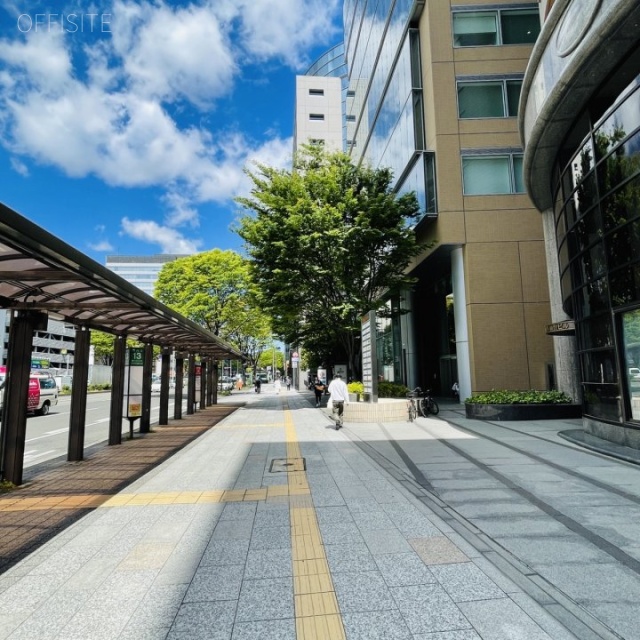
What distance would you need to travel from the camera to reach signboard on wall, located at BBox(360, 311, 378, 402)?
50.3 feet

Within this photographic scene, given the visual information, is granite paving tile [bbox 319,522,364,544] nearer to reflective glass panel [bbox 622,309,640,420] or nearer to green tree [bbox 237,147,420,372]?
reflective glass panel [bbox 622,309,640,420]

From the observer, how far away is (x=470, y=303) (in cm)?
1877

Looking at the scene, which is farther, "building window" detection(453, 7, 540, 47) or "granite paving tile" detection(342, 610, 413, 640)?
"building window" detection(453, 7, 540, 47)

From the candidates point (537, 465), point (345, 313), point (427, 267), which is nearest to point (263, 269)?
point (345, 313)

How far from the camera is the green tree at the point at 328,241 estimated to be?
18.7 metres

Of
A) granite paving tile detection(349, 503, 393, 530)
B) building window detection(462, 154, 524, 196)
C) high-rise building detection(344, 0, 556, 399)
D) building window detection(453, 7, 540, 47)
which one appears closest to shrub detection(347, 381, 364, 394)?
high-rise building detection(344, 0, 556, 399)

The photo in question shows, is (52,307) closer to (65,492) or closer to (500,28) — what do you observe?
(65,492)

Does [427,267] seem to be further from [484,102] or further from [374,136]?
[374,136]

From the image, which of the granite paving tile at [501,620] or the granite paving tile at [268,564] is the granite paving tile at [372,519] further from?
the granite paving tile at [501,620]

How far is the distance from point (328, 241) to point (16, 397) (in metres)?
13.5

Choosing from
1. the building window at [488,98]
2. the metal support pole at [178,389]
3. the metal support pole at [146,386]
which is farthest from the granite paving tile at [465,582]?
the building window at [488,98]

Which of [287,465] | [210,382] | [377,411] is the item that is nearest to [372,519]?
[287,465]

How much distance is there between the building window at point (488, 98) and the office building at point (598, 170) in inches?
363

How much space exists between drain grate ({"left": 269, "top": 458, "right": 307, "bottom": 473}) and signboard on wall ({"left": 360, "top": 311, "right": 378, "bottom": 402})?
7034 millimetres
